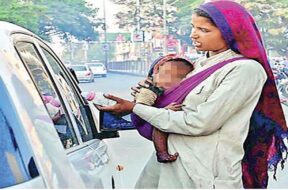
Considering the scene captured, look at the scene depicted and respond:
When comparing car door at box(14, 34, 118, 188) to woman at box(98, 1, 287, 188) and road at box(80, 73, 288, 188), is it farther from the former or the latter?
road at box(80, 73, 288, 188)

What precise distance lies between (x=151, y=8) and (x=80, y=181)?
1656 centimetres

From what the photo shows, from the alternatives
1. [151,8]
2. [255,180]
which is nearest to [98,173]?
[255,180]

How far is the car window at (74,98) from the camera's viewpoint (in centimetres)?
312

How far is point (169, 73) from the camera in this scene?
2594mm

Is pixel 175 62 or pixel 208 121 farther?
pixel 175 62

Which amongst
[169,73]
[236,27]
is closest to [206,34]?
[236,27]

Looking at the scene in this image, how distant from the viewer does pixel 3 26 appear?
87.8 inches

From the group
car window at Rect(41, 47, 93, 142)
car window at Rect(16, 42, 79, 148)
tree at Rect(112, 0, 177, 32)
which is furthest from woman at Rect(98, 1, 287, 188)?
tree at Rect(112, 0, 177, 32)

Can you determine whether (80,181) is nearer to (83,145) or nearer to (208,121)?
(208,121)

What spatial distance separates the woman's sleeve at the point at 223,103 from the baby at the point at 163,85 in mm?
68

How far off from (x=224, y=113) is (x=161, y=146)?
0.27 m

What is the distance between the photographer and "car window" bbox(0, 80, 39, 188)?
1.69m

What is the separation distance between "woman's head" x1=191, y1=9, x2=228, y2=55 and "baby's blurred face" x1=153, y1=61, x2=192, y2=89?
137mm

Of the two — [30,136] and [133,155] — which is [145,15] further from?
[30,136]
